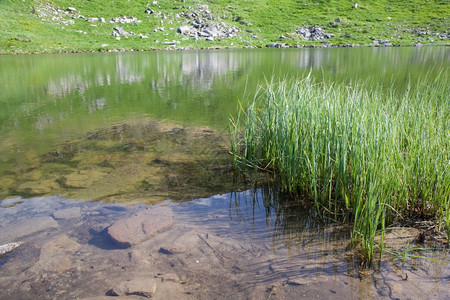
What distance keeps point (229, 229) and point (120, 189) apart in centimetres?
196

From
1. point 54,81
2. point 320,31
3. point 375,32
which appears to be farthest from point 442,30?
point 54,81

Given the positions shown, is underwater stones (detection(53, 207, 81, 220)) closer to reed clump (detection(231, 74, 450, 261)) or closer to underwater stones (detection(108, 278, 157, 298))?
underwater stones (detection(108, 278, 157, 298))

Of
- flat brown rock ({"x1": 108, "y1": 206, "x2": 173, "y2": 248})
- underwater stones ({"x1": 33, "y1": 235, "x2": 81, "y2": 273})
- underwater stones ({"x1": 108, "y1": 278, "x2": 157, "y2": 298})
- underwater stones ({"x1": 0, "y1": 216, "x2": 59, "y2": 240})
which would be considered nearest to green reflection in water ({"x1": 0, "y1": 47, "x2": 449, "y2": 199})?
underwater stones ({"x1": 0, "y1": 216, "x2": 59, "y2": 240})

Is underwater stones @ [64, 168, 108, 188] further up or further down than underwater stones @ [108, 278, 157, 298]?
further up

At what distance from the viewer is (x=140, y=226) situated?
381 cm

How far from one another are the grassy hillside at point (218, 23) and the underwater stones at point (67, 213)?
34.2 metres

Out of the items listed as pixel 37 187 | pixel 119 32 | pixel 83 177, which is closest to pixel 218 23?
pixel 119 32

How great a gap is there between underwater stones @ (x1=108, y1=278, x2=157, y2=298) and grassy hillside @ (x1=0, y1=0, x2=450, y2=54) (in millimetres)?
36002

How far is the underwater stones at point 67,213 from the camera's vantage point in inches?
162

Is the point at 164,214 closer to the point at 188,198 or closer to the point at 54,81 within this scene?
the point at 188,198

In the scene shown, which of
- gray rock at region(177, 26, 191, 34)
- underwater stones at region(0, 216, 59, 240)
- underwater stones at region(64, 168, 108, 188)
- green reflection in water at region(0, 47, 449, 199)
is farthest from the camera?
gray rock at region(177, 26, 191, 34)

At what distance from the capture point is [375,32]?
56094 millimetres

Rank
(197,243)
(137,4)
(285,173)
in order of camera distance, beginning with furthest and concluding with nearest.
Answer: (137,4) → (285,173) → (197,243)

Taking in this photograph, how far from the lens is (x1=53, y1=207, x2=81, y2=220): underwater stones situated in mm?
4121
